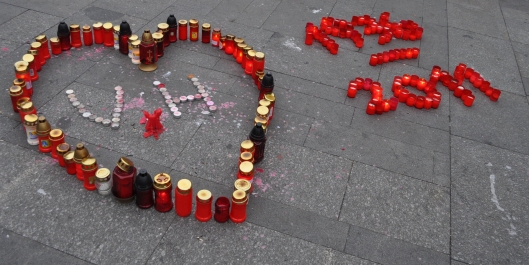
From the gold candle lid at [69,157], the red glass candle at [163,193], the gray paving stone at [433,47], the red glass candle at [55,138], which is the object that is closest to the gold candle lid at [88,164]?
the gold candle lid at [69,157]

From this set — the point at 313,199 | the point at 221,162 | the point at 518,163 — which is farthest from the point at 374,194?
the point at 518,163

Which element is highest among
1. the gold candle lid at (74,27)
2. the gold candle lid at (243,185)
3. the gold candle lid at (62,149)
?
the gold candle lid at (243,185)

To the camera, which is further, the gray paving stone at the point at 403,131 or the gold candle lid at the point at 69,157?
the gray paving stone at the point at 403,131

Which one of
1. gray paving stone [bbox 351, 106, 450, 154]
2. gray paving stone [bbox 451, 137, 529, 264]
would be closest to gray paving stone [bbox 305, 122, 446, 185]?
gray paving stone [bbox 351, 106, 450, 154]

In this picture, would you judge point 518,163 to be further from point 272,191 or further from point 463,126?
point 272,191

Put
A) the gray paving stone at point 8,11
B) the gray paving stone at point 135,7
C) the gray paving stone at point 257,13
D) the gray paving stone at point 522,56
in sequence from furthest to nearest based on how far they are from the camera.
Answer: the gray paving stone at point 257,13 < the gray paving stone at point 135,7 < the gray paving stone at point 522,56 < the gray paving stone at point 8,11

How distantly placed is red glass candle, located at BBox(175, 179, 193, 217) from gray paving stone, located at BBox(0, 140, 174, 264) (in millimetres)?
129

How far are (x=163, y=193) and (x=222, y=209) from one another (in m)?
0.53

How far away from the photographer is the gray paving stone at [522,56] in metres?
7.49

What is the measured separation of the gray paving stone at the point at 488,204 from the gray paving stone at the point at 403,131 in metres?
0.18

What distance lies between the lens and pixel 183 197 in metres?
3.90

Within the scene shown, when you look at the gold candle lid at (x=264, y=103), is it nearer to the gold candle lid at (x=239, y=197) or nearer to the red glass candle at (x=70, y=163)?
the gold candle lid at (x=239, y=197)

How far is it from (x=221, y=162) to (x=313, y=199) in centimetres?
104

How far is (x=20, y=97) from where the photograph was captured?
4914 millimetres
